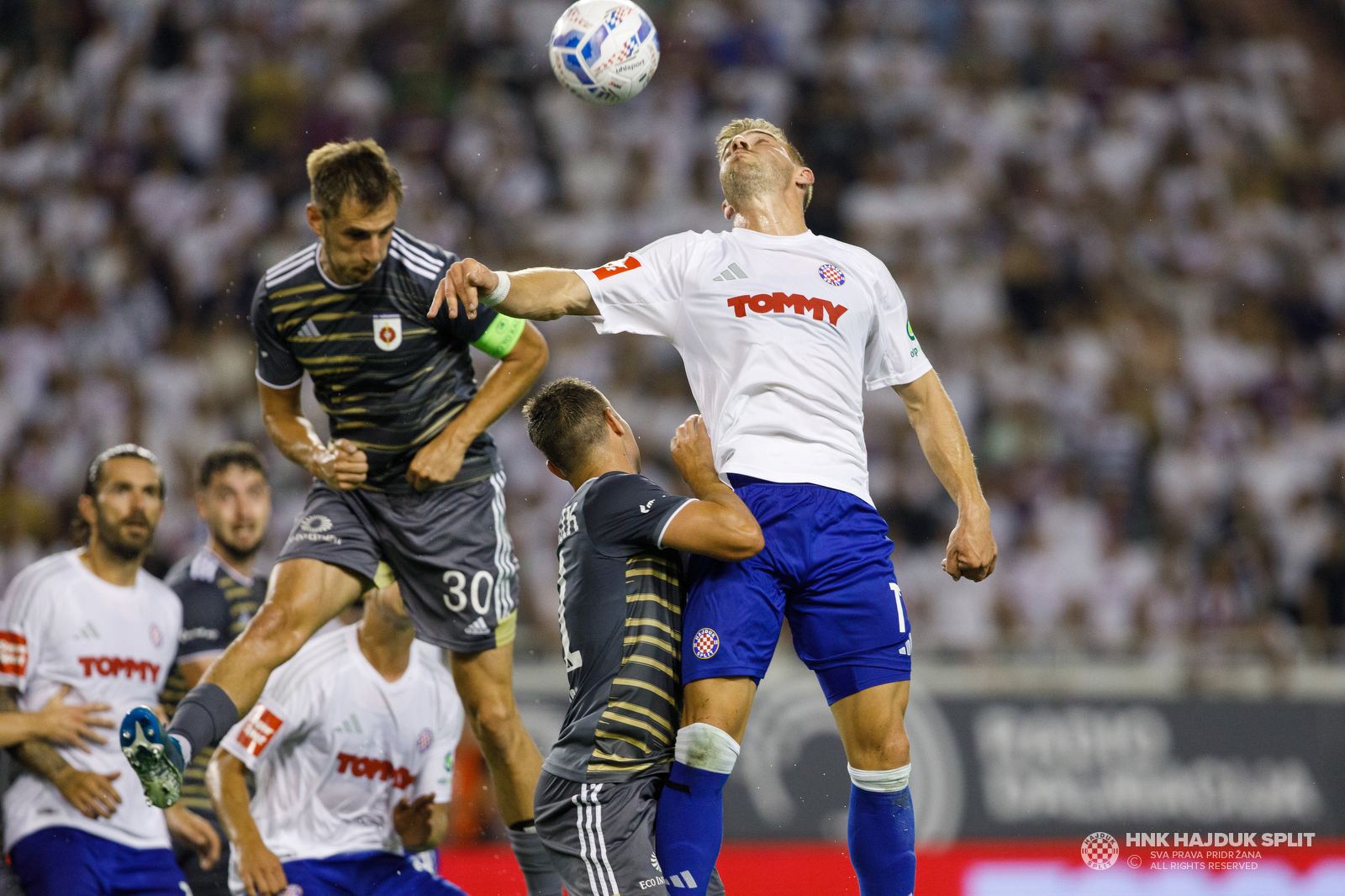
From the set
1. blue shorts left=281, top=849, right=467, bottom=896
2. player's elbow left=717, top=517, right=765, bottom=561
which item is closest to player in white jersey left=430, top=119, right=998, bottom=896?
player's elbow left=717, top=517, right=765, bottom=561

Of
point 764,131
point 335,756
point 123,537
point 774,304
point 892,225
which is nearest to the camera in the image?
point 774,304

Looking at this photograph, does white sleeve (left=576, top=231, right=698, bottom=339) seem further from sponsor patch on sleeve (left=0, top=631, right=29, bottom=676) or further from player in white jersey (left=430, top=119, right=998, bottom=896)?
sponsor patch on sleeve (left=0, top=631, right=29, bottom=676)

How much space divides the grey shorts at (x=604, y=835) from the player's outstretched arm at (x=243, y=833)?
6.41 ft

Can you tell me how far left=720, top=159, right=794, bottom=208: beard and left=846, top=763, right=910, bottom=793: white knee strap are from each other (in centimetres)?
213

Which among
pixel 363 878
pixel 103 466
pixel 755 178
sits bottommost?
pixel 363 878

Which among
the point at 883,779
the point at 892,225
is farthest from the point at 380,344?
the point at 892,225

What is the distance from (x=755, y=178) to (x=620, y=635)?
1.80 m

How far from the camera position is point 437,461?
18.6 ft

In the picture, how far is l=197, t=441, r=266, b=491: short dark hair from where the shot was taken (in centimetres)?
775

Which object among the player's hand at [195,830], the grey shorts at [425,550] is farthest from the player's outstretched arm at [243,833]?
the grey shorts at [425,550]

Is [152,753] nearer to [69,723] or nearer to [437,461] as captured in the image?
[437,461]

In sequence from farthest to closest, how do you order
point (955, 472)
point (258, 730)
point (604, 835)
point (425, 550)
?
point (258, 730)
point (425, 550)
point (955, 472)
point (604, 835)

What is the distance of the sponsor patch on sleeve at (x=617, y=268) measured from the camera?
16.8 ft

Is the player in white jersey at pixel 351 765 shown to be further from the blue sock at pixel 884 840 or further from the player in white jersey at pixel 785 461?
the blue sock at pixel 884 840
